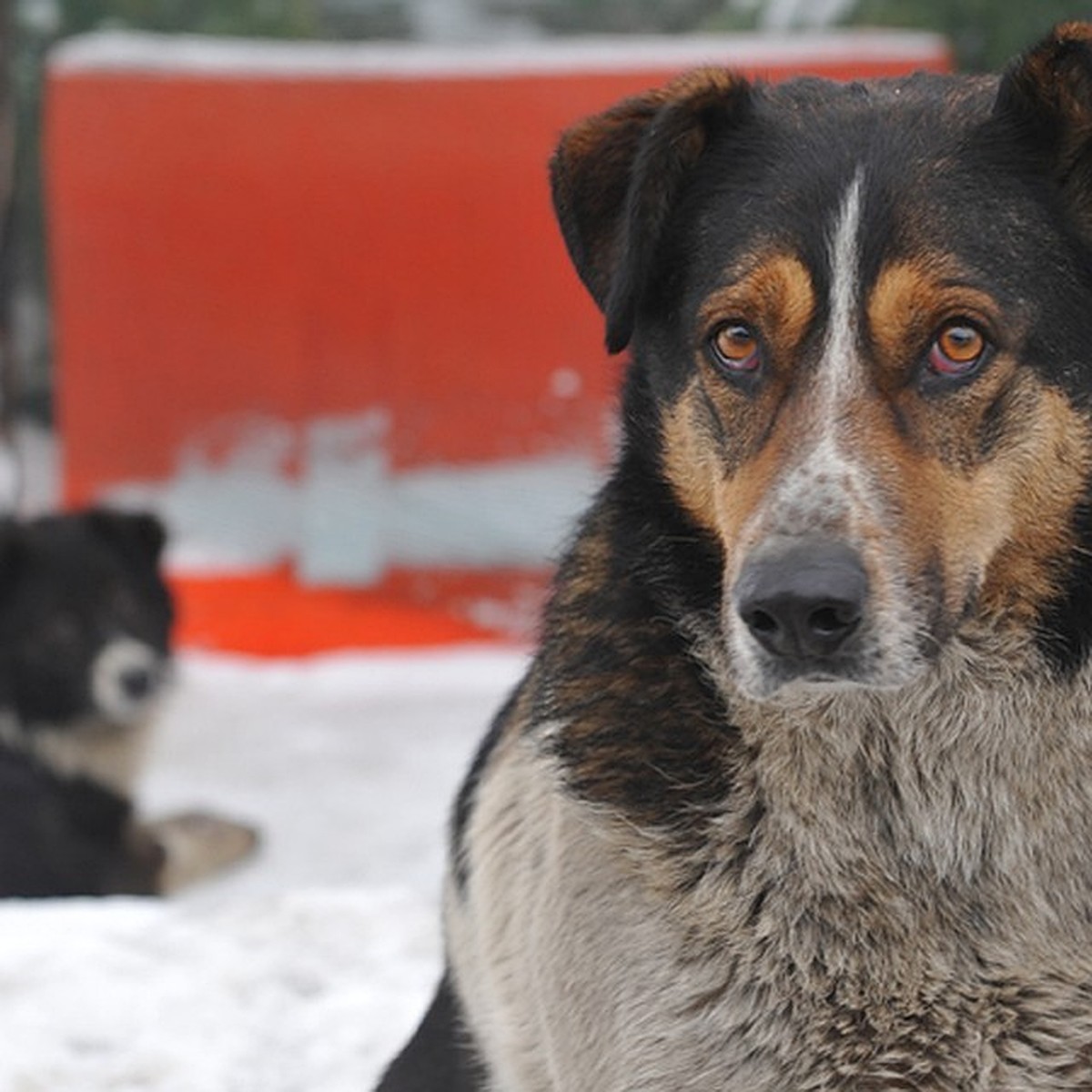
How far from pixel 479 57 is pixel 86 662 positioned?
334 centimetres

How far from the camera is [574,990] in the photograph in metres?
2.79

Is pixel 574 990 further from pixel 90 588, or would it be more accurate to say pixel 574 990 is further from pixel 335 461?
pixel 335 461

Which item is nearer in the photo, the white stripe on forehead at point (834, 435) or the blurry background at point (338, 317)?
the white stripe on forehead at point (834, 435)

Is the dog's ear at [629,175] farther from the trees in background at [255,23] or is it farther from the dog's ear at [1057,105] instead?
the trees in background at [255,23]

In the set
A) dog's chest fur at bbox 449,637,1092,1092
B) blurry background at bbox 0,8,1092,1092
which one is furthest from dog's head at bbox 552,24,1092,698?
blurry background at bbox 0,8,1092,1092

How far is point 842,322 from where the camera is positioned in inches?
102

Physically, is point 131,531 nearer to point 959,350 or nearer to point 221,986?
point 221,986

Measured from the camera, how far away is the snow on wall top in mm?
8828

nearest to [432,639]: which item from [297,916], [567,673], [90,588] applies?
[90,588]

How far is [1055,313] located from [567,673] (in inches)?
33.4

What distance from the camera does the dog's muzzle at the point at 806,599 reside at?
7.97ft

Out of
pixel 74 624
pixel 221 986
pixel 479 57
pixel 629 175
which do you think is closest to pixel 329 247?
pixel 479 57

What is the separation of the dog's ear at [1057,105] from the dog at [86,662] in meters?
4.87

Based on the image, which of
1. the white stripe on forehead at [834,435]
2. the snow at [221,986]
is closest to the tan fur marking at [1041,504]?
the white stripe on forehead at [834,435]
